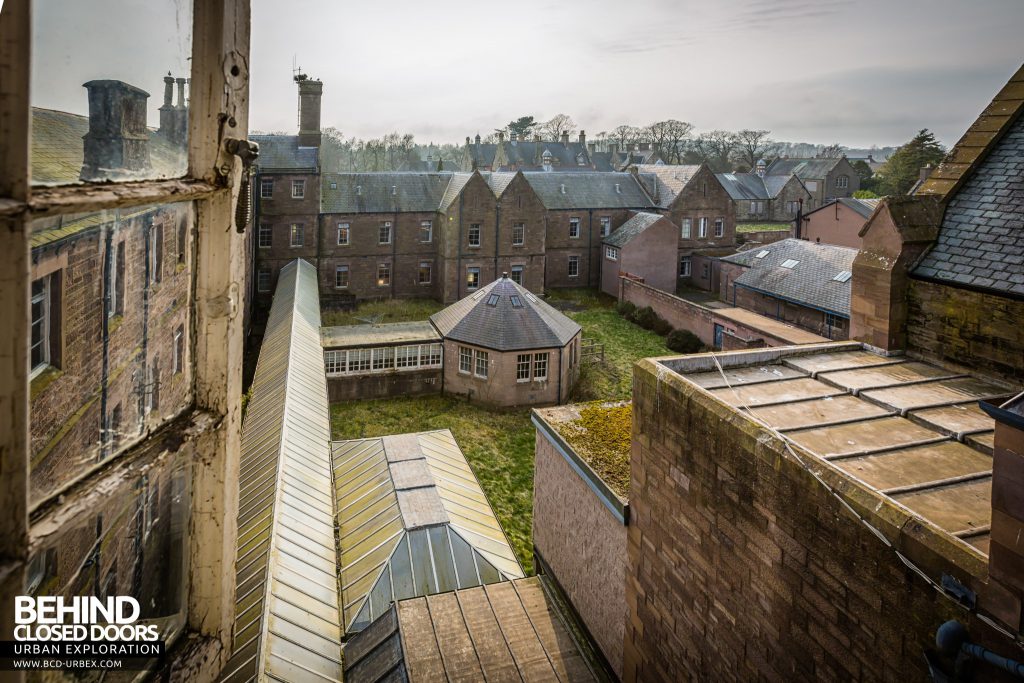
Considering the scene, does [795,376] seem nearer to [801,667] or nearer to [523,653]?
[801,667]

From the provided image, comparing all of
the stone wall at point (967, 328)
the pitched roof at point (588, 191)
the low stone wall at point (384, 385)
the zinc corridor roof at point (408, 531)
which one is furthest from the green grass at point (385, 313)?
the stone wall at point (967, 328)

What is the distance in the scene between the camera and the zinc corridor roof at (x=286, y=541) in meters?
6.10

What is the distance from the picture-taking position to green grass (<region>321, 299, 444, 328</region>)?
113ft

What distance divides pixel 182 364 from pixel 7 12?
1.21 m

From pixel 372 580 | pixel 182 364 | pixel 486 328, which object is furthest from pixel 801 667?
pixel 486 328

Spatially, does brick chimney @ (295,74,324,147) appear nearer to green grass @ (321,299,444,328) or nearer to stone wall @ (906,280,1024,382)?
green grass @ (321,299,444,328)

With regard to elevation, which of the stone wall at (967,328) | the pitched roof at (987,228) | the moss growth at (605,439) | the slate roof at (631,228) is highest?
the slate roof at (631,228)

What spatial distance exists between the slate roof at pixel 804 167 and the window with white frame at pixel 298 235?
47.5 meters

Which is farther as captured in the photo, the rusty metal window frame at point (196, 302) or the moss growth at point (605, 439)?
the moss growth at point (605, 439)

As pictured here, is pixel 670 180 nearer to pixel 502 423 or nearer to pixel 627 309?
pixel 627 309

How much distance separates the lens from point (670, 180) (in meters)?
44.3

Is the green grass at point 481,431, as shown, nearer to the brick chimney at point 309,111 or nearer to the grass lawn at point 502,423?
the grass lawn at point 502,423

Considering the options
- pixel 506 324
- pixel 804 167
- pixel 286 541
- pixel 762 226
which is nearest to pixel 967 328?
pixel 286 541

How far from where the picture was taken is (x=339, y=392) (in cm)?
2473
